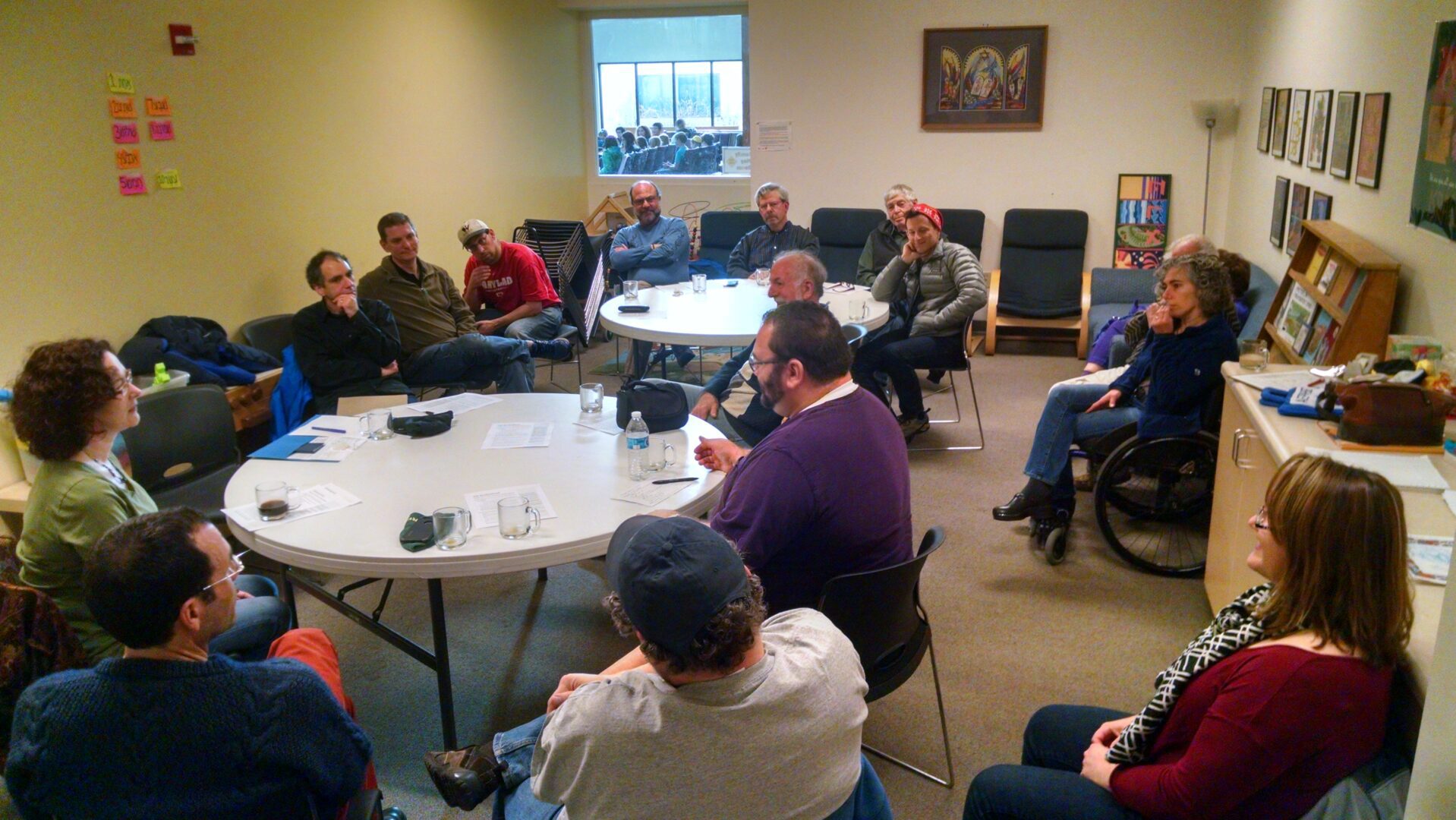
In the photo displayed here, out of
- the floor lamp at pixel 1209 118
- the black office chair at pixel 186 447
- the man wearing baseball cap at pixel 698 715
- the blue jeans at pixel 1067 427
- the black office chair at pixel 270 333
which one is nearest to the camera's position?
the man wearing baseball cap at pixel 698 715

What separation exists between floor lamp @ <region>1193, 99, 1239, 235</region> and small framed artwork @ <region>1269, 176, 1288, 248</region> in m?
1.67

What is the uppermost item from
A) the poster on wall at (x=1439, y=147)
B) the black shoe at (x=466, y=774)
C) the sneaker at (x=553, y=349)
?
the poster on wall at (x=1439, y=147)

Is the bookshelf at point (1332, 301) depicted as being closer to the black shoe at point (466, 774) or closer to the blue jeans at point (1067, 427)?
→ the blue jeans at point (1067, 427)

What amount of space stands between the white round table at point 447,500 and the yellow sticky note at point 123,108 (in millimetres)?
2305

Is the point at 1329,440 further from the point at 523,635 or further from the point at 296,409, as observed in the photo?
the point at 296,409

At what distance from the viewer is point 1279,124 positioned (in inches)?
Answer: 216

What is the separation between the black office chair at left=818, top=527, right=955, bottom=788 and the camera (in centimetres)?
208

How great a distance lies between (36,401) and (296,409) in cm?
185

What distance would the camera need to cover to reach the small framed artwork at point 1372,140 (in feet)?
12.0

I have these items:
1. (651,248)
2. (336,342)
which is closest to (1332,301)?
(336,342)

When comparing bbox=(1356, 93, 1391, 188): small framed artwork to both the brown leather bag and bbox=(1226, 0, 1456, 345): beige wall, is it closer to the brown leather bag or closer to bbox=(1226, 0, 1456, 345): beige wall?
bbox=(1226, 0, 1456, 345): beige wall

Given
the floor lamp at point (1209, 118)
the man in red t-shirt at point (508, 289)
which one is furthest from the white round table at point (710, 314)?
the floor lamp at point (1209, 118)

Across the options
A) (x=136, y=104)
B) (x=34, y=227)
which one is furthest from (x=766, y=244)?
(x=34, y=227)

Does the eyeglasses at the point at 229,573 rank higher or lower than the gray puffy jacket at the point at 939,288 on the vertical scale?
lower
